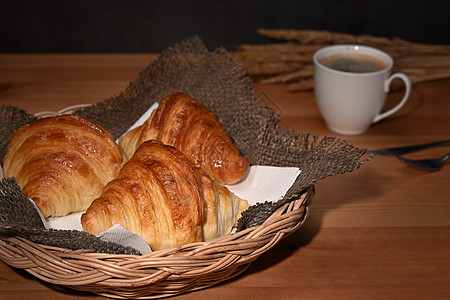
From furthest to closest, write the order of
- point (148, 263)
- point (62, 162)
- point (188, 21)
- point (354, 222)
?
point (188, 21) → point (354, 222) → point (62, 162) → point (148, 263)

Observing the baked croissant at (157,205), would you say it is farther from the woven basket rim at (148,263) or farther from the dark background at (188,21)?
the dark background at (188,21)

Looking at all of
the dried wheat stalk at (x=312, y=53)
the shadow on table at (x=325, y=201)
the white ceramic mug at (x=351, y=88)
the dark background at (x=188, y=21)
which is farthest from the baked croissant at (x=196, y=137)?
the dark background at (x=188, y=21)

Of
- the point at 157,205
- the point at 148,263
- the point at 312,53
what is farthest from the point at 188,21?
the point at 148,263

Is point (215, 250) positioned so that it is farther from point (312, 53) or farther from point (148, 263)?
point (312, 53)

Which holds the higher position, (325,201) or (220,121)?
(220,121)

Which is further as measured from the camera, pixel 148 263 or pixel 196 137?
pixel 196 137

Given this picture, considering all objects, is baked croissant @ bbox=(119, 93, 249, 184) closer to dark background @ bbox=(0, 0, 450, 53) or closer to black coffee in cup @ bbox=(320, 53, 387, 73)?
black coffee in cup @ bbox=(320, 53, 387, 73)

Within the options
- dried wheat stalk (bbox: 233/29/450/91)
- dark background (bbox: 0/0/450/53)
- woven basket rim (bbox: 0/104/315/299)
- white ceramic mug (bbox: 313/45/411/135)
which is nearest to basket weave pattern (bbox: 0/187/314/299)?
woven basket rim (bbox: 0/104/315/299)
